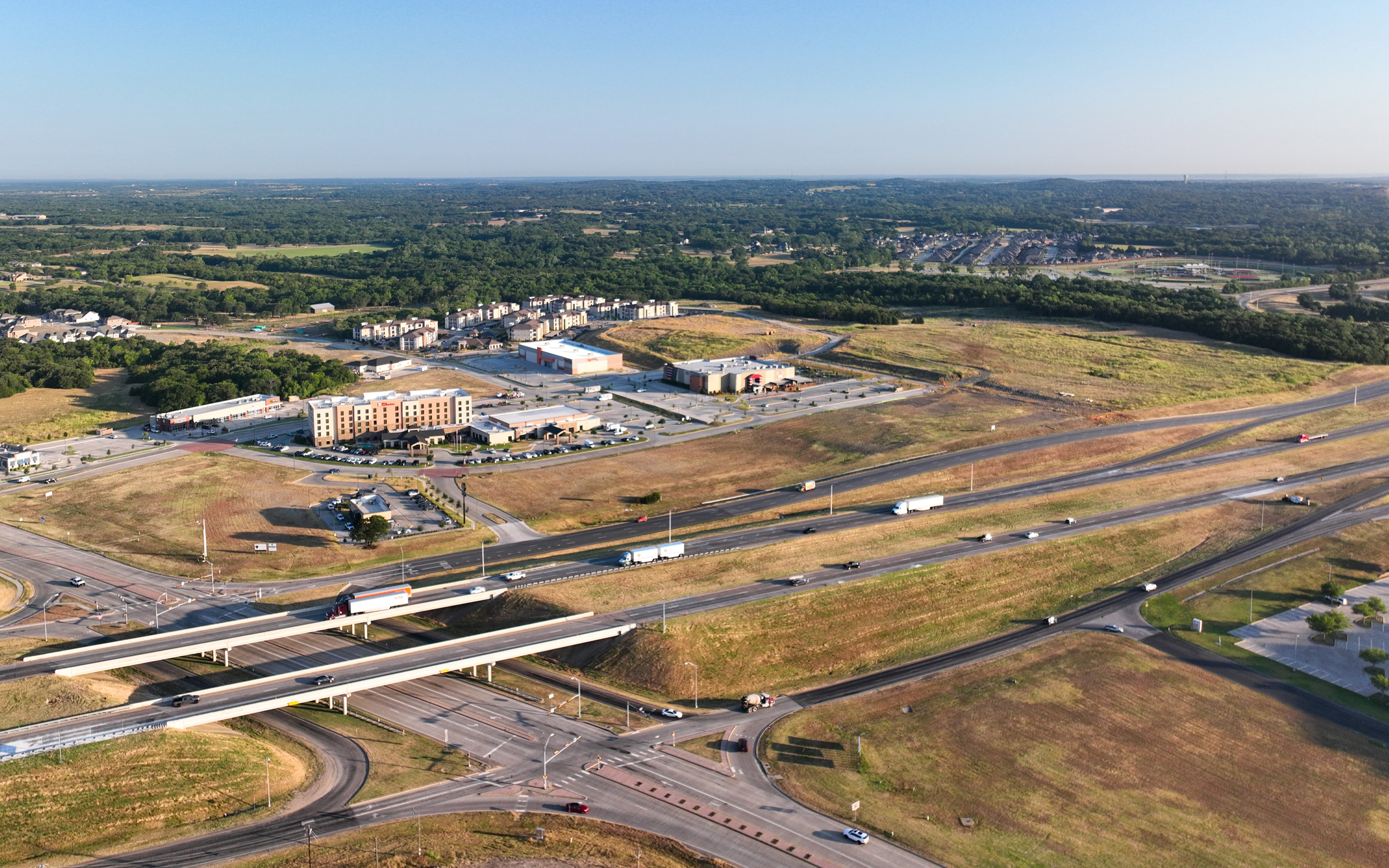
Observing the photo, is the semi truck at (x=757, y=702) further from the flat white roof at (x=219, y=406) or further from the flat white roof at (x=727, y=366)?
the flat white roof at (x=219, y=406)

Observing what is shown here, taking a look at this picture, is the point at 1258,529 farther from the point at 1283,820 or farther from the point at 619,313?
the point at 619,313

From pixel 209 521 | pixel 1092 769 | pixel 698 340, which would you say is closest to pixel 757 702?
pixel 1092 769

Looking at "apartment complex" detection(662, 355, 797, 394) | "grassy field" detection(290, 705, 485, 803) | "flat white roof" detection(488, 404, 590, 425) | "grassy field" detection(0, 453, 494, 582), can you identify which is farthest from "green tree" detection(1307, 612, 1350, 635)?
"apartment complex" detection(662, 355, 797, 394)

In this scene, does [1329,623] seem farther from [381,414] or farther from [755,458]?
[381,414]

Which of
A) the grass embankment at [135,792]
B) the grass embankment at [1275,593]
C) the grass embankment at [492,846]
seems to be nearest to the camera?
the grass embankment at [492,846]

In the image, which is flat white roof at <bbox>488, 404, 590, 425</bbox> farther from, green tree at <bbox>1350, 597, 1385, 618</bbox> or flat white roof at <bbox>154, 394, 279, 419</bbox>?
green tree at <bbox>1350, 597, 1385, 618</bbox>

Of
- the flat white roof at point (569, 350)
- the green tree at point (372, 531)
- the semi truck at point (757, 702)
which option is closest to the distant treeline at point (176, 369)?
the flat white roof at point (569, 350)

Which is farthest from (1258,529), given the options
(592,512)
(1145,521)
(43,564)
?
(43,564)
